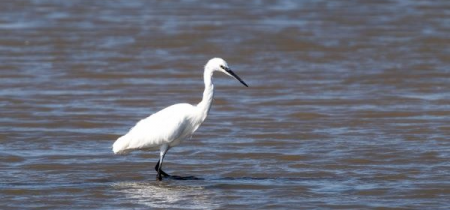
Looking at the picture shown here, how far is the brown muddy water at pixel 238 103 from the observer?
9672 millimetres

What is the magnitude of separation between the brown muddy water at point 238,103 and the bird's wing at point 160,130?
0.34 metres

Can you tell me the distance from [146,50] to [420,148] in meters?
7.89

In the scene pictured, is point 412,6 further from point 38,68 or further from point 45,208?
point 45,208

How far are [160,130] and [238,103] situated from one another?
13.5ft

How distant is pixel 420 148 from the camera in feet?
37.0

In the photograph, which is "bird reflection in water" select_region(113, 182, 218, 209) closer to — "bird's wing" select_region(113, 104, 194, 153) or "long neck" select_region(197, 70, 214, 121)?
"bird's wing" select_region(113, 104, 194, 153)

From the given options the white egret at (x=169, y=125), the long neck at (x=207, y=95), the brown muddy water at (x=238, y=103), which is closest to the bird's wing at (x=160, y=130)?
the white egret at (x=169, y=125)

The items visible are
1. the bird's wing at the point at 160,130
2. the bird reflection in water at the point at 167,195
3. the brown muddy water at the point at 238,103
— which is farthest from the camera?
the bird's wing at the point at 160,130

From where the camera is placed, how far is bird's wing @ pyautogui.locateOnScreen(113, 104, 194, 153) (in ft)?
32.9

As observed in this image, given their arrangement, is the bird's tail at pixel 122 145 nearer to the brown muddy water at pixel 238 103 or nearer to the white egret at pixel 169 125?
the white egret at pixel 169 125

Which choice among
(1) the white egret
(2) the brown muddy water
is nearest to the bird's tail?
(1) the white egret

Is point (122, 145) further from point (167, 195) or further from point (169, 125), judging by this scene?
point (167, 195)

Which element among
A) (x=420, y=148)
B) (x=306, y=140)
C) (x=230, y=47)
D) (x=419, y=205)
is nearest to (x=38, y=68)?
(x=230, y=47)

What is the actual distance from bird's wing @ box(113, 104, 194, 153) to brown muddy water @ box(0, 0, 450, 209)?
343 mm
